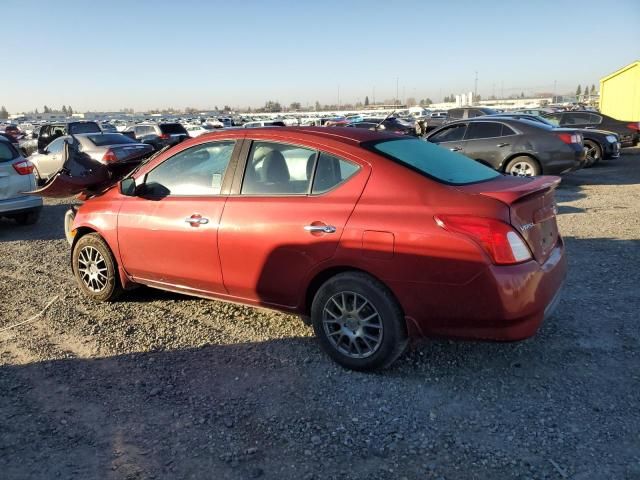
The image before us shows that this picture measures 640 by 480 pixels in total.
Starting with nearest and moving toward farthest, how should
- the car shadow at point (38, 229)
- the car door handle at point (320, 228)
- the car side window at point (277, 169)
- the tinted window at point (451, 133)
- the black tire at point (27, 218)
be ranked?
the car door handle at point (320, 228), the car side window at point (277, 169), the car shadow at point (38, 229), the black tire at point (27, 218), the tinted window at point (451, 133)

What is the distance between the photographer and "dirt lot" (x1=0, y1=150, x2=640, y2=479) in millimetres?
2799

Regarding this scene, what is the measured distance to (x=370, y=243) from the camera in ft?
11.3

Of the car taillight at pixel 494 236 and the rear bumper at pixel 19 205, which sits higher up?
the car taillight at pixel 494 236

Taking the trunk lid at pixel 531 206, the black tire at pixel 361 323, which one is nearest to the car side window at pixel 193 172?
the black tire at pixel 361 323

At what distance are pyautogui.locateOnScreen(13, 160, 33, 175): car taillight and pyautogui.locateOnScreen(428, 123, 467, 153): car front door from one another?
8.27 m

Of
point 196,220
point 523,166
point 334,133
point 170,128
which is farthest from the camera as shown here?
point 170,128

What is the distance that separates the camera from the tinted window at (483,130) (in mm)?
11625

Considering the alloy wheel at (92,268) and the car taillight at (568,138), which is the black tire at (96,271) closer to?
the alloy wheel at (92,268)

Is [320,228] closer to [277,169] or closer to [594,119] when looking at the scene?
[277,169]

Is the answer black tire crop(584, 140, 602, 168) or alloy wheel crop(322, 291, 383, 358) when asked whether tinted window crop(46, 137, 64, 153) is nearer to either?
alloy wheel crop(322, 291, 383, 358)

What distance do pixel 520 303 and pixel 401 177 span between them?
3.56 feet

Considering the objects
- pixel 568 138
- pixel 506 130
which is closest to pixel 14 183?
pixel 506 130

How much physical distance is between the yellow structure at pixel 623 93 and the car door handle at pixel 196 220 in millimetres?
26366

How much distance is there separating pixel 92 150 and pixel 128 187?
994 cm
